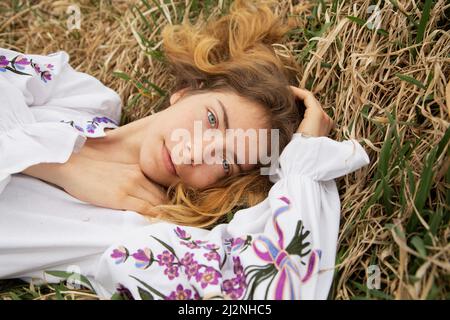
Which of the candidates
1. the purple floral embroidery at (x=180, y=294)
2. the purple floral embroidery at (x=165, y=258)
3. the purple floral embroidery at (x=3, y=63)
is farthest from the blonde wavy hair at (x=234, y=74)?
the purple floral embroidery at (x=3, y=63)

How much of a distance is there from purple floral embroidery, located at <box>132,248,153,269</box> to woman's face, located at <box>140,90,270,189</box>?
33 cm

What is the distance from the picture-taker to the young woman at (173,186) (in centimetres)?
140

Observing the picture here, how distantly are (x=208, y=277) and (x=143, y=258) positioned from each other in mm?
199

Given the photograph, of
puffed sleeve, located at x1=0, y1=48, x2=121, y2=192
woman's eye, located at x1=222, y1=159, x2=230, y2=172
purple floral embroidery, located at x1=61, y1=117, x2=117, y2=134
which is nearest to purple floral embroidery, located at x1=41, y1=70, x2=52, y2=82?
puffed sleeve, located at x1=0, y1=48, x2=121, y2=192

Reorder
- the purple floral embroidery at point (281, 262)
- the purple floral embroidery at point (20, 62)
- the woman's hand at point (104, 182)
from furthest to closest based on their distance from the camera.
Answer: the purple floral embroidery at point (20, 62), the woman's hand at point (104, 182), the purple floral embroidery at point (281, 262)

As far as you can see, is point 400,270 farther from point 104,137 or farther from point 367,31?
point 104,137

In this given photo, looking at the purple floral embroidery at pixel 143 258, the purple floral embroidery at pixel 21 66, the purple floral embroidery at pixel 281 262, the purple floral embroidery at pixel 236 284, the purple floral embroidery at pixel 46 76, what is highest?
the purple floral embroidery at pixel 21 66

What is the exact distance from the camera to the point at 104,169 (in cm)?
174

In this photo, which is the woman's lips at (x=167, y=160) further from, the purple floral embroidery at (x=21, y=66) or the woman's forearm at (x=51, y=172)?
the purple floral embroidery at (x=21, y=66)

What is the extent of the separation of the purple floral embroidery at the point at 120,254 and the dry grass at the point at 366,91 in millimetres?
159

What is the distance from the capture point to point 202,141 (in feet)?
5.35

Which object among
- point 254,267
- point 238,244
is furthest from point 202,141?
point 254,267

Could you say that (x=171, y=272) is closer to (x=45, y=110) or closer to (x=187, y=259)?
(x=187, y=259)

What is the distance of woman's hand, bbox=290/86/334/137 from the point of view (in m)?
1.71
